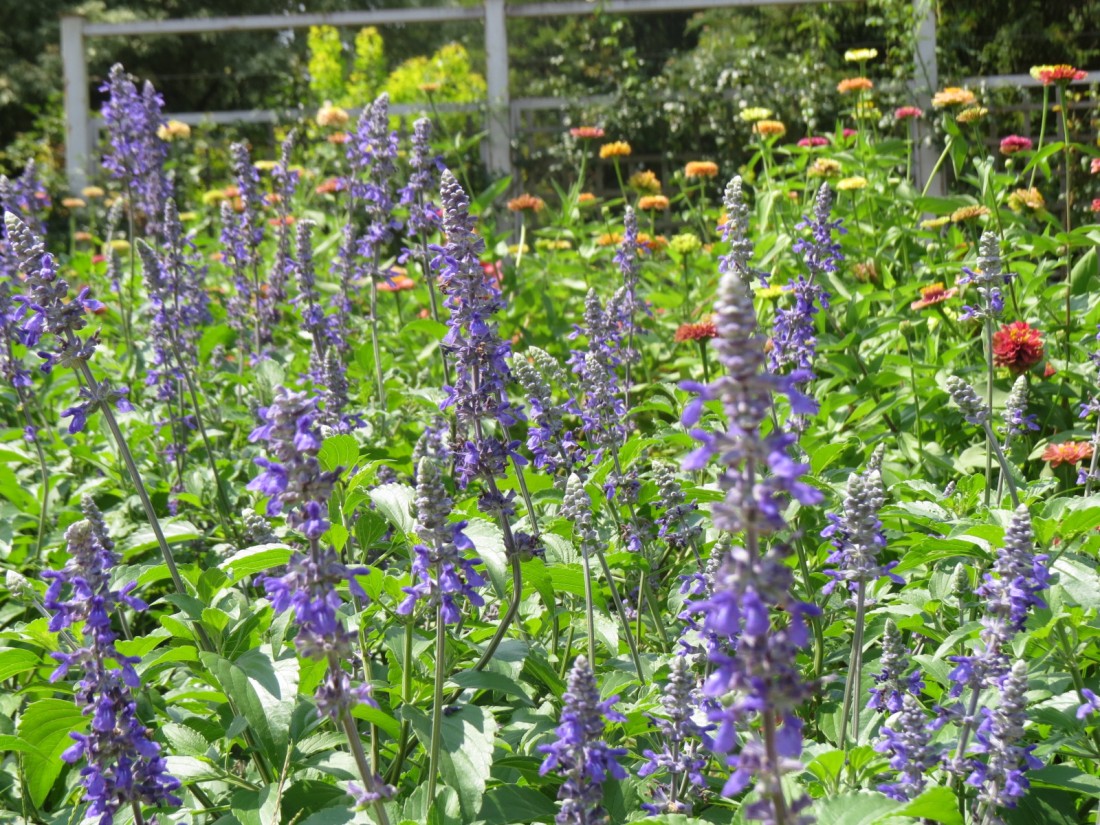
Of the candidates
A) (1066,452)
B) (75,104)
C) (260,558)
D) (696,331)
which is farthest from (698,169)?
(75,104)

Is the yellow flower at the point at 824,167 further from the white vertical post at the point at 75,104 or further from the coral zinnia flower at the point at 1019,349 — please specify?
the white vertical post at the point at 75,104

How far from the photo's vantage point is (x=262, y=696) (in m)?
2.64

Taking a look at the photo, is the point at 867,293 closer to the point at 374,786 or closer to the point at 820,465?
the point at 820,465

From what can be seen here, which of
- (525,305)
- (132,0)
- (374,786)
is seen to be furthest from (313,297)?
(132,0)

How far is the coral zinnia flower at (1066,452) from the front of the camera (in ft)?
14.0

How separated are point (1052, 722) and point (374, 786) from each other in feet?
5.13

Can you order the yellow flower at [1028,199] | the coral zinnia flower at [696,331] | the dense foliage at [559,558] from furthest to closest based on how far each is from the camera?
the yellow flower at [1028,199] < the coral zinnia flower at [696,331] < the dense foliage at [559,558]

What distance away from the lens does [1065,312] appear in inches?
220

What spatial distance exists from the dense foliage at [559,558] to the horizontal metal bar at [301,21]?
8142 mm

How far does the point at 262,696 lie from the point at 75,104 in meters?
14.0

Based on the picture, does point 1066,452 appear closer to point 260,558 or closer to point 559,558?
point 559,558

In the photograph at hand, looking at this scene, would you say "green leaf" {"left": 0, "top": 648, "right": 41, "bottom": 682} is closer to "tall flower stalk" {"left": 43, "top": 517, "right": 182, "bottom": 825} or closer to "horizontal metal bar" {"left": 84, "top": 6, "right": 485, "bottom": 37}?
"tall flower stalk" {"left": 43, "top": 517, "right": 182, "bottom": 825}

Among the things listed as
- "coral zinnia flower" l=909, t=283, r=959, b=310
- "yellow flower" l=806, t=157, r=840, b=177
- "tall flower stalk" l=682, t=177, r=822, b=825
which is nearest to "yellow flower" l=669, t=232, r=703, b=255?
"yellow flower" l=806, t=157, r=840, b=177

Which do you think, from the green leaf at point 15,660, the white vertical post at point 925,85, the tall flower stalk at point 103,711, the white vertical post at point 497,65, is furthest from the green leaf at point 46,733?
the white vertical post at point 497,65
